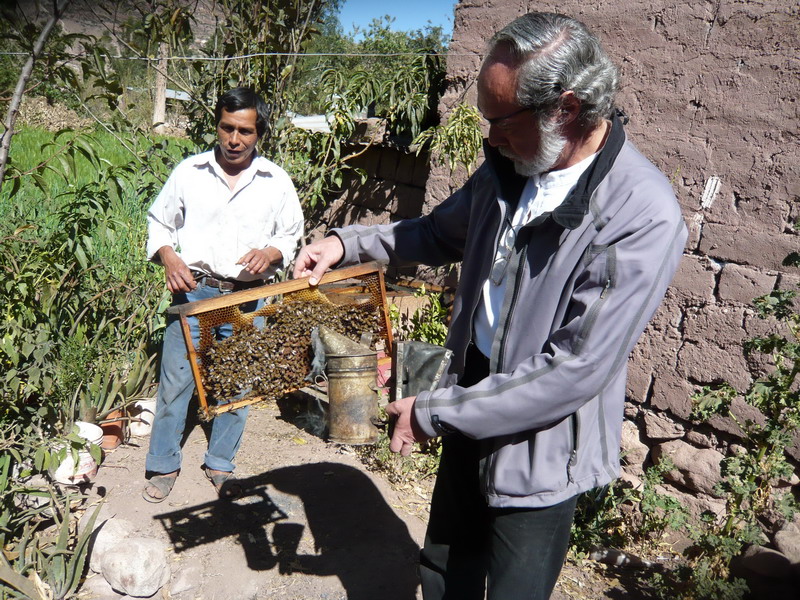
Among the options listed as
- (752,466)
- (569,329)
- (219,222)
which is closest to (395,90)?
(219,222)

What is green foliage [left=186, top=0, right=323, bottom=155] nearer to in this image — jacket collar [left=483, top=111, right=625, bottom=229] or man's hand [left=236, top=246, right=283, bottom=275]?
man's hand [left=236, top=246, right=283, bottom=275]

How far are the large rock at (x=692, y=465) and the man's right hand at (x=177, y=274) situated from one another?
9.06ft

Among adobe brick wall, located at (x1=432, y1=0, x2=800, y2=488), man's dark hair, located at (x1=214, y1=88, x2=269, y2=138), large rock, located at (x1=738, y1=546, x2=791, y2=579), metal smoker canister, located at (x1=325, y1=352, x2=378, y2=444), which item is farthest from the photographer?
man's dark hair, located at (x1=214, y1=88, x2=269, y2=138)

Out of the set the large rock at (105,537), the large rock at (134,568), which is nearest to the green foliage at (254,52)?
the large rock at (105,537)

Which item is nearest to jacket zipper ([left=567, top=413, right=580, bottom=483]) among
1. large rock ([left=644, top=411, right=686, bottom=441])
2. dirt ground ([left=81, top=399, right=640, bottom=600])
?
dirt ground ([left=81, top=399, right=640, bottom=600])

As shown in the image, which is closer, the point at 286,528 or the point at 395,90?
the point at 286,528

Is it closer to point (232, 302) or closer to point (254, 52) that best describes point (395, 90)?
point (254, 52)

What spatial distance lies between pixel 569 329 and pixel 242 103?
103 inches

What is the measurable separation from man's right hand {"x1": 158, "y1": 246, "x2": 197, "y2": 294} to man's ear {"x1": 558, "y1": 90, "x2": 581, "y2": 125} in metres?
2.30

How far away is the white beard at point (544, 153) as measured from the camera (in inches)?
77.2

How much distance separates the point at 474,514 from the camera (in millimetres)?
2457

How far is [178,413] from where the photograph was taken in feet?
13.3

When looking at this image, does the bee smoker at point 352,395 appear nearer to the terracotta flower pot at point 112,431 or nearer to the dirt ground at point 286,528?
the dirt ground at point 286,528

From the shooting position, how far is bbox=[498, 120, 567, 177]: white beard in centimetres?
196
